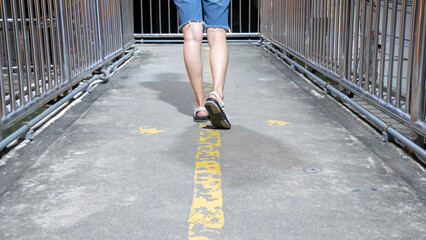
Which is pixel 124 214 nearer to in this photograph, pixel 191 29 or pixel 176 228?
pixel 176 228

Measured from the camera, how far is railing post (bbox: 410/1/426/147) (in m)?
3.41

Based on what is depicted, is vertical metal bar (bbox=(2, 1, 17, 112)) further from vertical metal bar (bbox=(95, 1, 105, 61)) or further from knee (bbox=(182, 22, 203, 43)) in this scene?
vertical metal bar (bbox=(95, 1, 105, 61))

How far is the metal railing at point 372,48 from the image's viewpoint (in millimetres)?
3512

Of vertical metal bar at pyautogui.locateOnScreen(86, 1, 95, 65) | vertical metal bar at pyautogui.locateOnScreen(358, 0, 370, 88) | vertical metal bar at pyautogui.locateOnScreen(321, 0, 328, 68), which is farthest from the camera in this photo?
vertical metal bar at pyautogui.locateOnScreen(86, 1, 95, 65)

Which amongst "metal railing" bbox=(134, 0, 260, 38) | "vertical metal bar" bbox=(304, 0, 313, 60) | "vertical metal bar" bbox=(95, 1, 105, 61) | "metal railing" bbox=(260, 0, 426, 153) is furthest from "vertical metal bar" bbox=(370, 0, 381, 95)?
"metal railing" bbox=(134, 0, 260, 38)

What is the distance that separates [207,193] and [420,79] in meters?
1.73

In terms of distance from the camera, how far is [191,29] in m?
4.34

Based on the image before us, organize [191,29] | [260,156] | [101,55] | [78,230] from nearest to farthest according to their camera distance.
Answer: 1. [78,230]
2. [260,156]
3. [191,29]
4. [101,55]

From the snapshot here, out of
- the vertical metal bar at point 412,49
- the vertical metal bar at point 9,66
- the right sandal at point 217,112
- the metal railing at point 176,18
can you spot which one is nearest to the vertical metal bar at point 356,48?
the vertical metal bar at point 412,49

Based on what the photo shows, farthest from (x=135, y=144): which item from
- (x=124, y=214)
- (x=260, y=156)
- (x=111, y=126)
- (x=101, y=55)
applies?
(x=101, y=55)

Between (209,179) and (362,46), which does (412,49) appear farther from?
(209,179)

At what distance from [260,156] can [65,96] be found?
273cm

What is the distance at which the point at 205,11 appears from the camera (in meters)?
4.42

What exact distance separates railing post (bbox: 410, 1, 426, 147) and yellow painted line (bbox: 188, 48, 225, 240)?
140 cm
